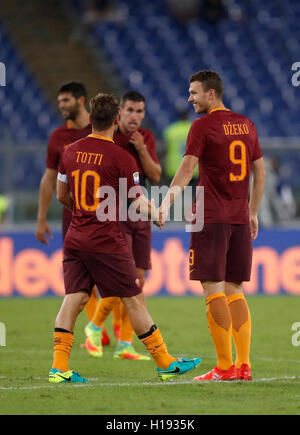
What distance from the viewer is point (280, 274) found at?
1259 centimetres

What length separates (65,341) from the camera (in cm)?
618

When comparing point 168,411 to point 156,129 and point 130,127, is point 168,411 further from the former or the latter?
point 156,129

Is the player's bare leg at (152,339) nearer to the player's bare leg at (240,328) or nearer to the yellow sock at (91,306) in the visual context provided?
the player's bare leg at (240,328)

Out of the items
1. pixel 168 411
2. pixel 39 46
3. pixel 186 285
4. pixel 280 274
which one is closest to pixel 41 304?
pixel 186 285

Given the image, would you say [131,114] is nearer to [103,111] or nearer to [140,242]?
[140,242]

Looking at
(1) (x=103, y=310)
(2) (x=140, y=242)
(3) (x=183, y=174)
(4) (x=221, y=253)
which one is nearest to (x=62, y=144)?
(2) (x=140, y=242)

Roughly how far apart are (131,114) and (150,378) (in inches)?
92.9

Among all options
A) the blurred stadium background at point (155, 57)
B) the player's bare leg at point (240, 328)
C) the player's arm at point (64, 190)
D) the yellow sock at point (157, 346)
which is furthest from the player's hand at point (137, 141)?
the blurred stadium background at point (155, 57)

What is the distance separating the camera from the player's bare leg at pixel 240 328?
6.34 m

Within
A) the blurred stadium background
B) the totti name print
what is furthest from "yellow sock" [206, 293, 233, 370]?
the blurred stadium background
